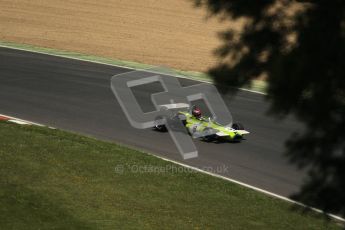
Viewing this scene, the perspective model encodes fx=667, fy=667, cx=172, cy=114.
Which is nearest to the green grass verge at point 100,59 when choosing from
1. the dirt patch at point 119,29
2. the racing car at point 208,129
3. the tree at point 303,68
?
the dirt patch at point 119,29

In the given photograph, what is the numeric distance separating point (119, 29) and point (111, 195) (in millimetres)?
23218

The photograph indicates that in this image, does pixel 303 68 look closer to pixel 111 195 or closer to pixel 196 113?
pixel 111 195

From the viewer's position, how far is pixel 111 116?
20391 millimetres

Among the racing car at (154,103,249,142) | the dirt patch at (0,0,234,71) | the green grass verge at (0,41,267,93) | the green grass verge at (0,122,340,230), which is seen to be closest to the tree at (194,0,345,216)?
the green grass verge at (0,122,340,230)

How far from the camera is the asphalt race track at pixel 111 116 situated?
55.1 ft

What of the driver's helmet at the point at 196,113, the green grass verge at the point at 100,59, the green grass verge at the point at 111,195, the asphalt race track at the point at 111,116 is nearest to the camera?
the green grass verge at the point at 111,195

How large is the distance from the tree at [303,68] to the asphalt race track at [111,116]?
26.9 ft

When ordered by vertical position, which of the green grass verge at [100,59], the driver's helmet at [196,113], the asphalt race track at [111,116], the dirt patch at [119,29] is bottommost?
the dirt patch at [119,29]

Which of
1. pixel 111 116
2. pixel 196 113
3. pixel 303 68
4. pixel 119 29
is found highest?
pixel 303 68

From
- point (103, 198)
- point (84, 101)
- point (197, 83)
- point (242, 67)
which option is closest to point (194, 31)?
point (197, 83)

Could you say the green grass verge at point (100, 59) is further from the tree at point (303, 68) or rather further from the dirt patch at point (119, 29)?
the tree at point (303, 68)

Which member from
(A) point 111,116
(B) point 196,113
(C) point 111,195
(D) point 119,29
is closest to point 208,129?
(B) point 196,113

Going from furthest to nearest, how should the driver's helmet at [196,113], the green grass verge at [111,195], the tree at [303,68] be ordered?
the driver's helmet at [196,113]
the green grass verge at [111,195]
the tree at [303,68]

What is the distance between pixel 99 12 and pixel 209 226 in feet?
92.7
